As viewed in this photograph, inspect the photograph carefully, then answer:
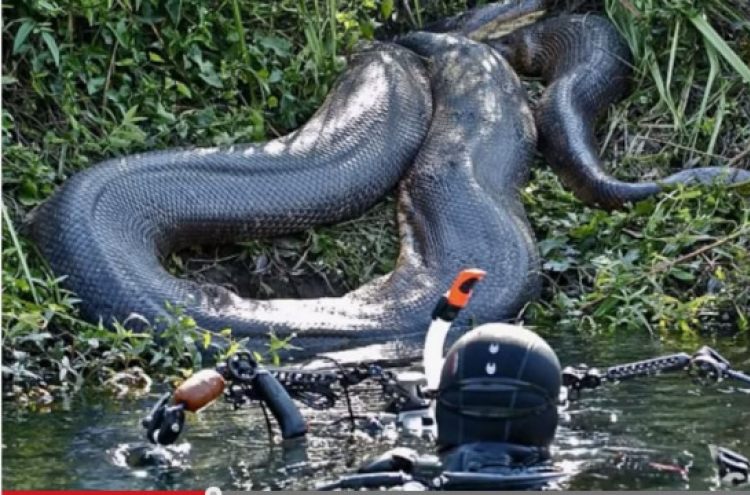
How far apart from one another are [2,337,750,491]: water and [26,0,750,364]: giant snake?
1.41m

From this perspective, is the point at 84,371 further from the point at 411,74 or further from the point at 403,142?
the point at 411,74

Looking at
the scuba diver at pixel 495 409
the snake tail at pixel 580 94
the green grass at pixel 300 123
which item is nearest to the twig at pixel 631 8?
the green grass at pixel 300 123

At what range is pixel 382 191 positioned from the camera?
10055 millimetres

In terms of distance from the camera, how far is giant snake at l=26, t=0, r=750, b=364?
8469 mm

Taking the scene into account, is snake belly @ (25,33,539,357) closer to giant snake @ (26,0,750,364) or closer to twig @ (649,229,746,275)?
giant snake @ (26,0,750,364)

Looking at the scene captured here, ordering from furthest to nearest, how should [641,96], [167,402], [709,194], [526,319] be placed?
[641,96]
[709,194]
[526,319]
[167,402]

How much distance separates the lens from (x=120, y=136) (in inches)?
376

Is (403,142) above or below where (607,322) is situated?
above

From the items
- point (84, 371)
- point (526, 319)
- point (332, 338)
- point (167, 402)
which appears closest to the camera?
point (167, 402)

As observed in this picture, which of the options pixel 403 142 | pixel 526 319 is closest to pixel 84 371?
pixel 526 319

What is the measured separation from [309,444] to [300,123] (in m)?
4.59

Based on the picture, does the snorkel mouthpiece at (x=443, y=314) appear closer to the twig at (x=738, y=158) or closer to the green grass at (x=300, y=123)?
the green grass at (x=300, y=123)

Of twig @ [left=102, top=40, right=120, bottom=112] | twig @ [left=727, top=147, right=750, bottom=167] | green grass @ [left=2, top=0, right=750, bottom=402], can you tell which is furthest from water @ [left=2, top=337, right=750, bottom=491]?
twig @ [left=727, top=147, right=750, bottom=167]

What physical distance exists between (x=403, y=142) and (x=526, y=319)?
5.70 feet
